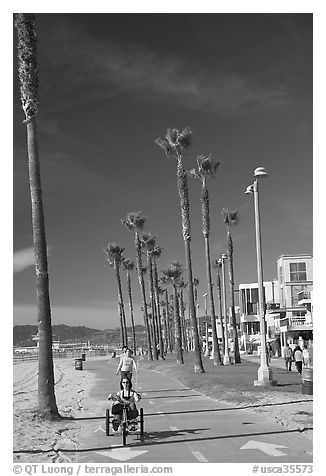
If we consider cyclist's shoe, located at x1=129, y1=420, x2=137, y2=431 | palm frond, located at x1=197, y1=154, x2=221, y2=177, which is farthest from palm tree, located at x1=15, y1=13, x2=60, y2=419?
palm frond, located at x1=197, y1=154, x2=221, y2=177

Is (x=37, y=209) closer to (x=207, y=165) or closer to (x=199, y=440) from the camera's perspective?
(x=199, y=440)

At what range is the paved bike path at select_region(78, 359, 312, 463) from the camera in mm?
9766

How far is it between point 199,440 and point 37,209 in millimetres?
7281

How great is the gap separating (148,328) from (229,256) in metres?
15.4

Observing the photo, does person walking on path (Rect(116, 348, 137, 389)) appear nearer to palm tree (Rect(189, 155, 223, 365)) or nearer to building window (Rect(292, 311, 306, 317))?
palm tree (Rect(189, 155, 223, 365))

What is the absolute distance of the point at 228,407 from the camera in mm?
16625

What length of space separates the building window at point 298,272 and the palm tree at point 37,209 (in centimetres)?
6424

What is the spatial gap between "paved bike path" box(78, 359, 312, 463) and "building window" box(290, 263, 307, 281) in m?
61.8

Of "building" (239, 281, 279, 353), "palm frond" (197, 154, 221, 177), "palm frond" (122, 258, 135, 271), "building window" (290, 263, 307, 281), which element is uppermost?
"palm frond" (197, 154, 221, 177)

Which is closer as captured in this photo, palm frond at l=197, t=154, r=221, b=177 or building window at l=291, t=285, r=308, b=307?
palm frond at l=197, t=154, r=221, b=177

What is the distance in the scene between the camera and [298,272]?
76.4 m

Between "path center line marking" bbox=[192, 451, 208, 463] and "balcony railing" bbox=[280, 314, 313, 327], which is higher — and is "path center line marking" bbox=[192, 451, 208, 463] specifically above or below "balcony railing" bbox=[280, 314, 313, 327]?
above

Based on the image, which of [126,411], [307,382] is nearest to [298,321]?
[307,382]

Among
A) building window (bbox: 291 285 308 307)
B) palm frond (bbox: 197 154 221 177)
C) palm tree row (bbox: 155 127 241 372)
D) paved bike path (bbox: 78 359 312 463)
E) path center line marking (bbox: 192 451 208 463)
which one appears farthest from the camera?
building window (bbox: 291 285 308 307)
